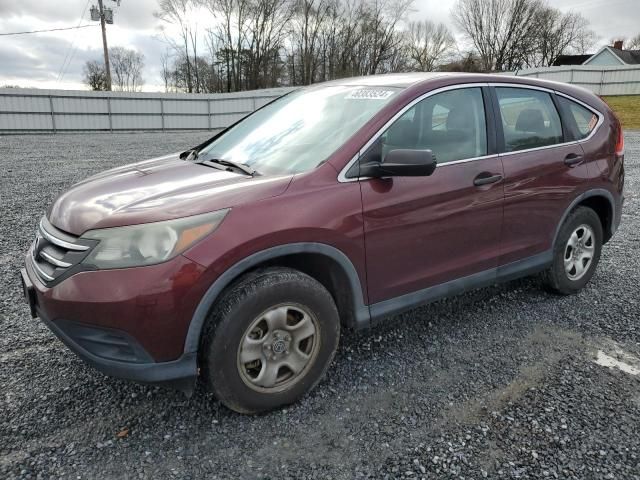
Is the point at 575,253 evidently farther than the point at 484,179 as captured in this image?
Yes

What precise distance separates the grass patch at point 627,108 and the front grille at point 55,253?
2349cm

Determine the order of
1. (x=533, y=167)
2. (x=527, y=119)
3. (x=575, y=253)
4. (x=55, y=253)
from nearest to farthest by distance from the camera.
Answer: (x=55, y=253), (x=533, y=167), (x=527, y=119), (x=575, y=253)

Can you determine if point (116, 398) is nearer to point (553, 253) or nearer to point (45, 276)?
point (45, 276)

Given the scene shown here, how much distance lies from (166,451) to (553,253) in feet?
10.1

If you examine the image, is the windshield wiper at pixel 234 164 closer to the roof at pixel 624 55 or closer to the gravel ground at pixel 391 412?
the gravel ground at pixel 391 412

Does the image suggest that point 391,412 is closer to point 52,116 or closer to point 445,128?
point 445,128

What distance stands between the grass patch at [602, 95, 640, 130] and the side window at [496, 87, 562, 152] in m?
20.5

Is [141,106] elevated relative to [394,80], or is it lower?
elevated

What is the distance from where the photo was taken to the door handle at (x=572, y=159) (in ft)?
11.9

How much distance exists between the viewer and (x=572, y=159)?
3.65 meters

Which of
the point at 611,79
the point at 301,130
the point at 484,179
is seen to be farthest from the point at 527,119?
the point at 611,79

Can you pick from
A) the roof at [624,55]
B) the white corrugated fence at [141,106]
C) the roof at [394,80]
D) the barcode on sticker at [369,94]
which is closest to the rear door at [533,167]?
the roof at [394,80]

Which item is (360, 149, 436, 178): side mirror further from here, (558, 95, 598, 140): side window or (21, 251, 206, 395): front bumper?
(558, 95, 598, 140): side window

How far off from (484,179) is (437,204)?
461 millimetres
